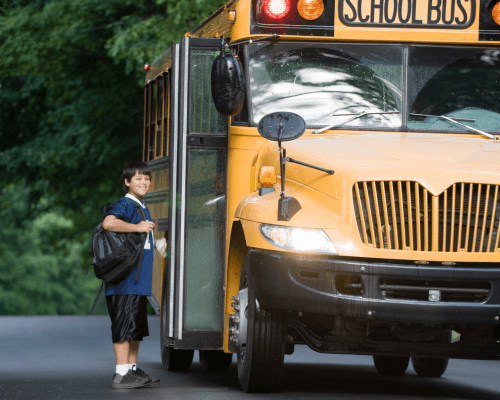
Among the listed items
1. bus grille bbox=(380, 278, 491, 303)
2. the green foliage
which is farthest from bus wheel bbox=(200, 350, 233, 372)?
the green foliage

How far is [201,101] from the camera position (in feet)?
28.9

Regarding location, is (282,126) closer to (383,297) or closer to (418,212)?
(418,212)

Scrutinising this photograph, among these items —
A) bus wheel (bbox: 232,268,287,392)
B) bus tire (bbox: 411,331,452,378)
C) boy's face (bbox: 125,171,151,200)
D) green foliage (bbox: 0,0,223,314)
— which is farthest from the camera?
green foliage (bbox: 0,0,223,314)

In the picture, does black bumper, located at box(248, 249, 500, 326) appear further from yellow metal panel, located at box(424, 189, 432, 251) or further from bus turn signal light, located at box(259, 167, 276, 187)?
bus turn signal light, located at box(259, 167, 276, 187)

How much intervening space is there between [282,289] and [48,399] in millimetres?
1787

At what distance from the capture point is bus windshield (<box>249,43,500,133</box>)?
324 inches

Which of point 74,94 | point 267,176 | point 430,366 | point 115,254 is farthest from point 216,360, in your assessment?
point 74,94

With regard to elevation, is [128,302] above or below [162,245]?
below

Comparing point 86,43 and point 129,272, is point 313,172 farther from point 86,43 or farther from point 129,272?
point 86,43

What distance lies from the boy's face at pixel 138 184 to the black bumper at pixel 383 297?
6.97ft

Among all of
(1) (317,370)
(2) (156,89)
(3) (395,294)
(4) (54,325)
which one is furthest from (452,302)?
(4) (54,325)

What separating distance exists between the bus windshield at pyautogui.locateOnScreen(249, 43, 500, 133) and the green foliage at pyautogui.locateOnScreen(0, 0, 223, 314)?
1127cm

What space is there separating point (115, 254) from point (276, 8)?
2.01m

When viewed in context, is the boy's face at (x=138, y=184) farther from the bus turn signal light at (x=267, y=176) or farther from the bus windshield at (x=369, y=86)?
the bus turn signal light at (x=267, y=176)
